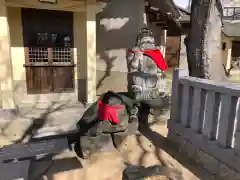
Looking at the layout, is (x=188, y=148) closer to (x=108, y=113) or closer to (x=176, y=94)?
(x=176, y=94)

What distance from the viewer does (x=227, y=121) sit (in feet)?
9.12

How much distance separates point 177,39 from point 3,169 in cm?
1401

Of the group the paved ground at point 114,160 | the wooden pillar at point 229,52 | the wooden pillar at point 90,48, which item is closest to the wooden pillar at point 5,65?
the paved ground at point 114,160

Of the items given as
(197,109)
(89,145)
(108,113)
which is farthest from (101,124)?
(197,109)

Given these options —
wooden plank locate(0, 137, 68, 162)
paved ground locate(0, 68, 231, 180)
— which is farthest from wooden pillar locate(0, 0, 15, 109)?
wooden plank locate(0, 137, 68, 162)

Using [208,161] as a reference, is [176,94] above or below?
above

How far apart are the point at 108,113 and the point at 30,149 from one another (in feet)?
4.40

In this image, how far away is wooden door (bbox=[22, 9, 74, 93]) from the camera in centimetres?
604

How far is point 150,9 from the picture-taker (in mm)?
7871

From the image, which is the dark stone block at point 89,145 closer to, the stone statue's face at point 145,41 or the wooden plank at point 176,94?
the wooden plank at point 176,94

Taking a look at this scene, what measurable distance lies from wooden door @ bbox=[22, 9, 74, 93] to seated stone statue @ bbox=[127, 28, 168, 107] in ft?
7.68

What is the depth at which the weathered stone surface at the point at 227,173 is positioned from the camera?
2.72m

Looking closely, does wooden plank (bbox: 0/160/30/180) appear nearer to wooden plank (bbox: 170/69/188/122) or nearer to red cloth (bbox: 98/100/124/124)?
red cloth (bbox: 98/100/124/124)

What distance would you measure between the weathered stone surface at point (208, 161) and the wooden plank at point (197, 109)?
368mm
